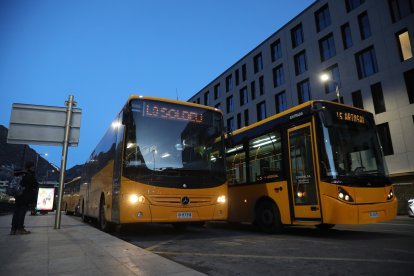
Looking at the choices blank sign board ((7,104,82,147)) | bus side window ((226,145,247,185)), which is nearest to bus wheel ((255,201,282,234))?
bus side window ((226,145,247,185))

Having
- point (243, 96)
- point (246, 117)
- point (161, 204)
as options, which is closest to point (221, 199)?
point (161, 204)

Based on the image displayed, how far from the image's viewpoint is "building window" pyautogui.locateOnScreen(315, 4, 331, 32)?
28227 mm

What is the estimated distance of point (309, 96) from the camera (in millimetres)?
29172

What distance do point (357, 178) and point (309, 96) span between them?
23.5m

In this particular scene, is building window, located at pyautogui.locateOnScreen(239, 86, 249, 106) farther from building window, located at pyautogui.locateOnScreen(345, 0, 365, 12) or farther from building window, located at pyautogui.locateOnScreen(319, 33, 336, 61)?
building window, located at pyautogui.locateOnScreen(345, 0, 365, 12)

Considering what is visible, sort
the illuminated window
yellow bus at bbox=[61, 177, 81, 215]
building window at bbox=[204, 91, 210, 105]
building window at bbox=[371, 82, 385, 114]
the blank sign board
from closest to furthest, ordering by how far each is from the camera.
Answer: the blank sign board
yellow bus at bbox=[61, 177, 81, 215]
the illuminated window
building window at bbox=[371, 82, 385, 114]
building window at bbox=[204, 91, 210, 105]

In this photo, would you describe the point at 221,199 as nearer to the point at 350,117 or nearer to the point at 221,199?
the point at 221,199

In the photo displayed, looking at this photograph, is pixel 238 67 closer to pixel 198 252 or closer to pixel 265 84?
pixel 265 84

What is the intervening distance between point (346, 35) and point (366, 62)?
3.54 m

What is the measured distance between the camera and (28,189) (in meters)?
8.02

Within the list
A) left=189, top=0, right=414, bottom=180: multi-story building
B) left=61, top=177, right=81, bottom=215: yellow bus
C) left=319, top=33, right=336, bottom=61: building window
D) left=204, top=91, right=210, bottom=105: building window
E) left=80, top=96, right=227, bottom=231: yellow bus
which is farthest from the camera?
left=204, top=91, right=210, bottom=105: building window

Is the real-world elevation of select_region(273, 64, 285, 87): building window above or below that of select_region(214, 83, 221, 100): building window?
below

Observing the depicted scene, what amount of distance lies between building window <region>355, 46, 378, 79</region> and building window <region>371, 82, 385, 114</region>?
1177mm

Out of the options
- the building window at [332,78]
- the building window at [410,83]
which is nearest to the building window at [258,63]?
the building window at [332,78]
